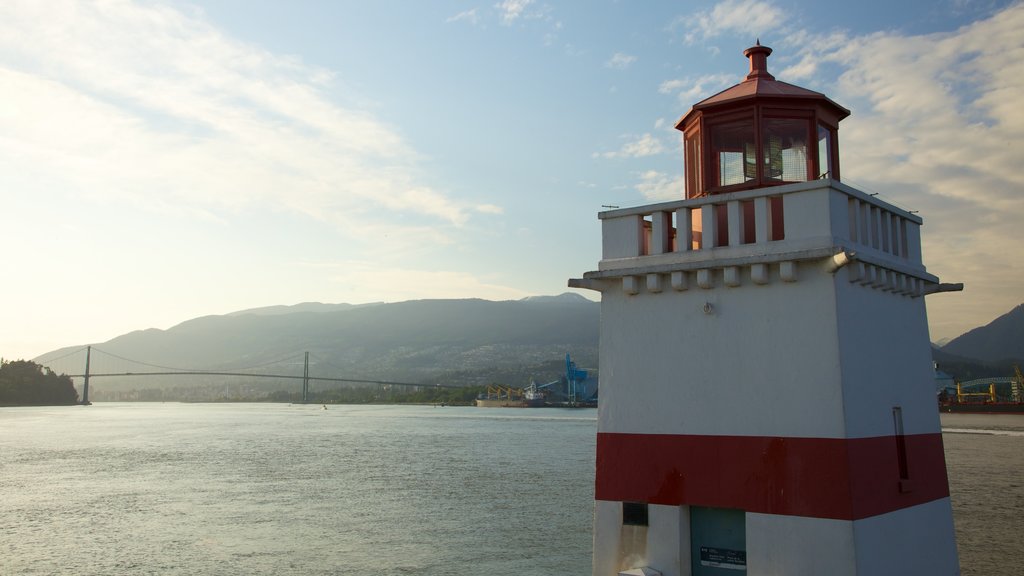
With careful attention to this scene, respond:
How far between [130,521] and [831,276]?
18929 mm

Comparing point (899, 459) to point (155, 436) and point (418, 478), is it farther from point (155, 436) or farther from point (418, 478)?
point (155, 436)

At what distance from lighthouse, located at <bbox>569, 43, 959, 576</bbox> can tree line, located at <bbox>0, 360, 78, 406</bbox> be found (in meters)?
123

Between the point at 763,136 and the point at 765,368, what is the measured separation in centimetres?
190

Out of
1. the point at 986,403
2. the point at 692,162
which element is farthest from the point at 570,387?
the point at 692,162

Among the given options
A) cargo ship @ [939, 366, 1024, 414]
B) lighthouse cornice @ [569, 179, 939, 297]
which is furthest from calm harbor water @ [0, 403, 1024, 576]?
cargo ship @ [939, 366, 1024, 414]

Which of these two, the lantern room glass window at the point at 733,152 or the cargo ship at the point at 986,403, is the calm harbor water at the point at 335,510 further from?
the cargo ship at the point at 986,403

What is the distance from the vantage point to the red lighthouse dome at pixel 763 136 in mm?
6082

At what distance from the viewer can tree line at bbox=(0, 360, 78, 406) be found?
107 metres

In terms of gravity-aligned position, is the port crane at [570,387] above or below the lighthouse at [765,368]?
above

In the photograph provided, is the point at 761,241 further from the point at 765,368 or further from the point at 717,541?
the point at 717,541

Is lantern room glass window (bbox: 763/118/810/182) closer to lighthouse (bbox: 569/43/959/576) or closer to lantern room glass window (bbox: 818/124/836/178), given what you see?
lighthouse (bbox: 569/43/959/576)

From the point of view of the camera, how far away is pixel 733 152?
630 centimetres

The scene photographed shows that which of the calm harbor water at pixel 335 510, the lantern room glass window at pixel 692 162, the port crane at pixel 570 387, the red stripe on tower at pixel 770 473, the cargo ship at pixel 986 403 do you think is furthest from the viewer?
the port crane at pixel 570 387

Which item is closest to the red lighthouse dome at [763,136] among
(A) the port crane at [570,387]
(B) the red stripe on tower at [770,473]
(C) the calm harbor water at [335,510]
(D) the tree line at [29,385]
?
(B) the red stripe on tower at [770,473]
